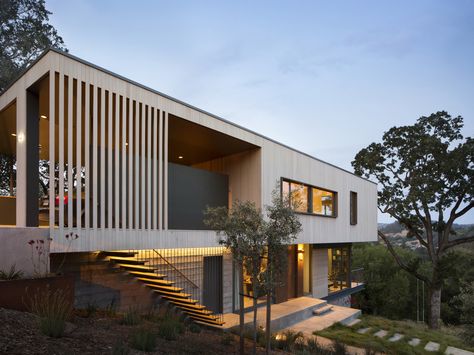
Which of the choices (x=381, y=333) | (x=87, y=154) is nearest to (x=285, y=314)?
(x=381, y=333)

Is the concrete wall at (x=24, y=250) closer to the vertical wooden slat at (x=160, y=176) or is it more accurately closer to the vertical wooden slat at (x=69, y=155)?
the vertical wooden slat at (x=69, y=155)

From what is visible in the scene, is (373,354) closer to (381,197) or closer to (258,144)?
(258,144)

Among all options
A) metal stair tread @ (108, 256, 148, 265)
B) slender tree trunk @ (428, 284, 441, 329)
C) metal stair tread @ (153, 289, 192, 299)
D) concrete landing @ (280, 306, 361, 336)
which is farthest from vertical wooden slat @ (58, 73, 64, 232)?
slender tree trunk @ (428, 284, 441, 329)

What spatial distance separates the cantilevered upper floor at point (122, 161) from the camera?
7.94 meters

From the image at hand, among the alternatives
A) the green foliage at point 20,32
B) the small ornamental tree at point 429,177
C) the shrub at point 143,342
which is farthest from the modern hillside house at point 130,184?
the small ornamental tree at point 429,177

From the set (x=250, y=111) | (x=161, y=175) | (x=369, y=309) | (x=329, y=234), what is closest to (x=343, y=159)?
(x=250, y=111)

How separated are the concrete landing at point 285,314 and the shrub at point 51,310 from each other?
17.2 feet

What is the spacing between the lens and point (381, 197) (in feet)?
91.8

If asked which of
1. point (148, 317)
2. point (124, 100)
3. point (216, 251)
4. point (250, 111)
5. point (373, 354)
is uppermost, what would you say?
point (250, 111)

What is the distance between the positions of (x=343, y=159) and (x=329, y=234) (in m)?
144

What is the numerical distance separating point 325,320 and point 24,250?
11544 millimetres

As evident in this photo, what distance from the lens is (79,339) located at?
19.3 ft

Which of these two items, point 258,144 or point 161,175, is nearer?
point 161,175

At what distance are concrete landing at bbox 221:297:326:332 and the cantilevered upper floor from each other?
2.74m
